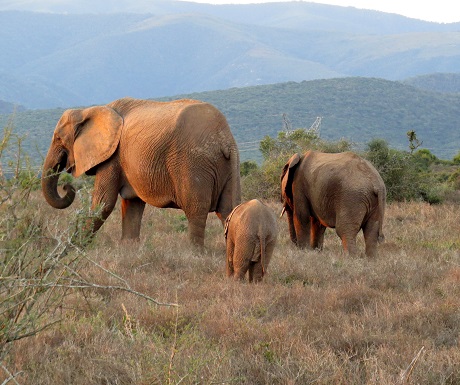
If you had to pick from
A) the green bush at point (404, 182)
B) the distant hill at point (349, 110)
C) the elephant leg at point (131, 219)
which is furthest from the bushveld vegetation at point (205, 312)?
the distant hill at point (349, 110)

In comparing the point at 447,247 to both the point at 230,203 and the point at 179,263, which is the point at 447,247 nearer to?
the point at 230,203

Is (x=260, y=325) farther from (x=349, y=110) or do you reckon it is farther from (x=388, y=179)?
(x=349, y=110)

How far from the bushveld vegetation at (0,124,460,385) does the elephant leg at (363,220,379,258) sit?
15cm

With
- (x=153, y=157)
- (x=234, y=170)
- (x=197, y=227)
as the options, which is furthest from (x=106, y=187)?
(x=234, y=170)

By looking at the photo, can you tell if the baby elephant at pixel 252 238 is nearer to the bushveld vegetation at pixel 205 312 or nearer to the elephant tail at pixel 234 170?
the bushveld vegetation at pixel 205 312

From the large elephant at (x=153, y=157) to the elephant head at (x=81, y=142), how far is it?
0.05ft

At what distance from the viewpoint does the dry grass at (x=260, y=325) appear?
5.15 meters

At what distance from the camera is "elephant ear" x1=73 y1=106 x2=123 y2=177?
1091 cm

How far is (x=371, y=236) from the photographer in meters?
10.4

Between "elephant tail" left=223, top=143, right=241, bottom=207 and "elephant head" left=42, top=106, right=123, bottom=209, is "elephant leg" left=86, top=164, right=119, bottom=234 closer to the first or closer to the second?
"elephant head" left=42, top=106, right=123, bottom=209

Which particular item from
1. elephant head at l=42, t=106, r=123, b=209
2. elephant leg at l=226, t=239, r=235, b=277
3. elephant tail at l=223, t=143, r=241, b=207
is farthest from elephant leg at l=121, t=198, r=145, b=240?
elephant leg at l=226, t=239, r=235, b=277

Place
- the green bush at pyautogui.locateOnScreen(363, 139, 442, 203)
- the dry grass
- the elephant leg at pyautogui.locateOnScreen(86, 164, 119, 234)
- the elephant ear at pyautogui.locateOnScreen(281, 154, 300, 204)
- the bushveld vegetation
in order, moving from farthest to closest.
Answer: the green bush at pyautogui.locateOnScreen(363, 139, 442, 203) → the elephant ear at pyautogui.locateOnScreen(281, 154, 300, 204) → the elephant leg at pyautogui.locateOnScreen(86, 164, 119, 234) → the dry grass → the bushveld vegetation

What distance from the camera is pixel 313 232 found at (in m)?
11.4

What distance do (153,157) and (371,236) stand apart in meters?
3.07
